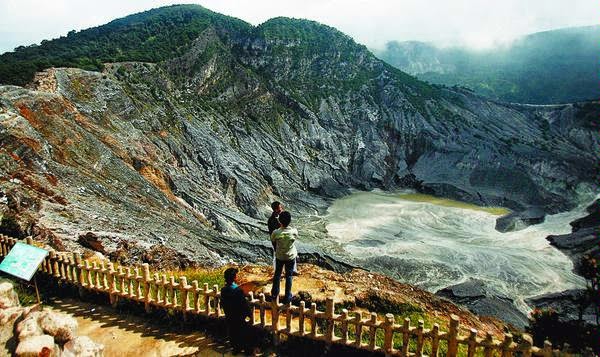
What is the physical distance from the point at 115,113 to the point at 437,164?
49891mm

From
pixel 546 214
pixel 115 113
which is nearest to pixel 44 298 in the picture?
pixel 115 113

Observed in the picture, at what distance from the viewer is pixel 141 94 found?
46375mm

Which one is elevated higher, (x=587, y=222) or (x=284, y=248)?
(x=284, y=248)

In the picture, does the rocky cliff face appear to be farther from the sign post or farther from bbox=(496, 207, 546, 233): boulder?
the sign post

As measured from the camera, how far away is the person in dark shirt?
8.44 m

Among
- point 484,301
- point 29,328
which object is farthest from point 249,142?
point 29,328

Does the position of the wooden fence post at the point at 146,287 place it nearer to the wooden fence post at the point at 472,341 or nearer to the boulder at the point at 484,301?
the wooden fence post at the point at 472,341

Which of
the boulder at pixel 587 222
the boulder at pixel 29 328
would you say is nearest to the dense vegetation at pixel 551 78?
the boulder at pixel 587 222

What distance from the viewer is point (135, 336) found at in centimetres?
952

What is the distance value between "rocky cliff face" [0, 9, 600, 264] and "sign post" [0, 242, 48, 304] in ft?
18.3

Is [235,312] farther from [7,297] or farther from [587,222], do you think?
[587,222]

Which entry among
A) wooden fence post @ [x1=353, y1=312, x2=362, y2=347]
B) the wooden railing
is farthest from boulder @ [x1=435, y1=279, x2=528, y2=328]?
wooden fence post @ [x1=353, y1=312, x2=362, y2=347]

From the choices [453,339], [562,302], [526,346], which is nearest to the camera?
[526,346]

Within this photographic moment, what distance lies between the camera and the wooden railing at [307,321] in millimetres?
7691
